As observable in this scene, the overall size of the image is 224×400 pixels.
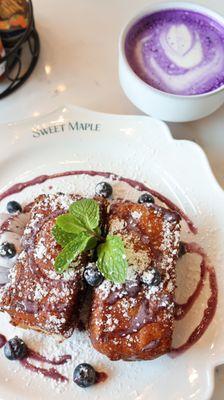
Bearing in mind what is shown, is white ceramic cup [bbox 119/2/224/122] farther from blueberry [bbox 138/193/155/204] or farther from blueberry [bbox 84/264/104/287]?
blueberry [bbox 84/264/104/287]

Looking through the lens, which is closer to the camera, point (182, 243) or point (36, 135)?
point (182, 243)

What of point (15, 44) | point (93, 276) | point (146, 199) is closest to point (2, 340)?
point (93, 276)

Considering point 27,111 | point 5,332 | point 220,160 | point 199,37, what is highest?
point 199,37

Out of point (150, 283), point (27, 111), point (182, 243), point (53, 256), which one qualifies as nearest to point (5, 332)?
point (53, 256)

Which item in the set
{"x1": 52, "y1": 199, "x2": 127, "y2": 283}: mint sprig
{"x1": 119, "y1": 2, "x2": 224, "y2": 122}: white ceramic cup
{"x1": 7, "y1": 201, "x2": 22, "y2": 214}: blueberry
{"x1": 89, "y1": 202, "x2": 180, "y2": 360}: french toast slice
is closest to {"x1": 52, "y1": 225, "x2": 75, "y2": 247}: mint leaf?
{"x1": 52, "y1": 199, "x2": 127, "y2": 283}: mint sprig

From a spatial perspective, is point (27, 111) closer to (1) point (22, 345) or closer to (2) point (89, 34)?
(2) point (89, 34)

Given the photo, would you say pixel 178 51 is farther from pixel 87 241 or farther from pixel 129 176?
pixel 87 241

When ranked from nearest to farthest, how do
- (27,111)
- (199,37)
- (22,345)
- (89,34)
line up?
(22,345)
(199,37)
(27,111)
(89,34)
